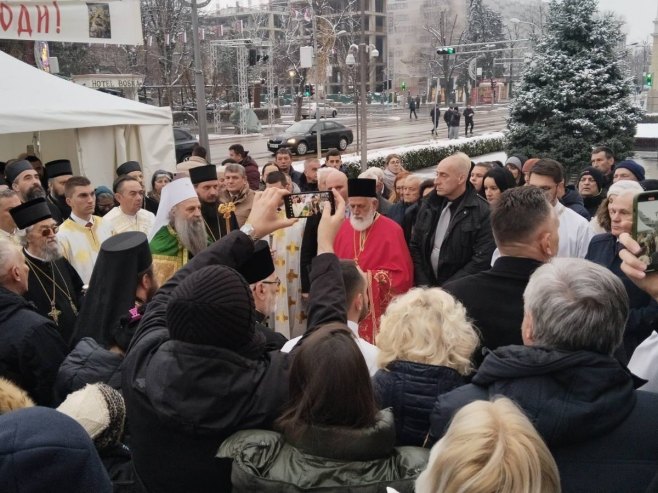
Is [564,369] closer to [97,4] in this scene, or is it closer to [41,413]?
[41,413]

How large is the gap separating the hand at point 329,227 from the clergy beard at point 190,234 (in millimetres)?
2040

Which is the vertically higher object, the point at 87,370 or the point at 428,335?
the point at 428,335

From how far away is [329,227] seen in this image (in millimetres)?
2797

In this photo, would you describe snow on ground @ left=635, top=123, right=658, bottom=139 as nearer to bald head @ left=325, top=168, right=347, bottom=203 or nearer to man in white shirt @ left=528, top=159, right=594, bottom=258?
man in white shirt @ left=528, top=159, right=594, bottom=258

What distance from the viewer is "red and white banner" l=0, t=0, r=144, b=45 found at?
9125mm

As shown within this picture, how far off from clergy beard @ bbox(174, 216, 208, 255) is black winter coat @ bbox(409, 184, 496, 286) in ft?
5.96

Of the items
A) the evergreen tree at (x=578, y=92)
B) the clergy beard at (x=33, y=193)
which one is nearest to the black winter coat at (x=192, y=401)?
the clergy beard at (x=33, y=193)

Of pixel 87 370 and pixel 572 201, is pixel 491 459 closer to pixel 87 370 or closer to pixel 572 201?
pixel 87 370

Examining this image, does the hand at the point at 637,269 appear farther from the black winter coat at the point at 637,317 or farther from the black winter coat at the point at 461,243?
the black winter coat at the point at 461,243

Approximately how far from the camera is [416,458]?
185 centimetres

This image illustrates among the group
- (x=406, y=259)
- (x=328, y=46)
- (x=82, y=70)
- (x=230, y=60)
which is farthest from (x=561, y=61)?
(x=230, y=60)

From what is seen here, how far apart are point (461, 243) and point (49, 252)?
3.19 meters

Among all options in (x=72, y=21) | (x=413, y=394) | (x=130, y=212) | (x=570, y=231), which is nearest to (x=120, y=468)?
(x=413, y=394)

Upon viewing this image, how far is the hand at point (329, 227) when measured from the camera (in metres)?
2.71
